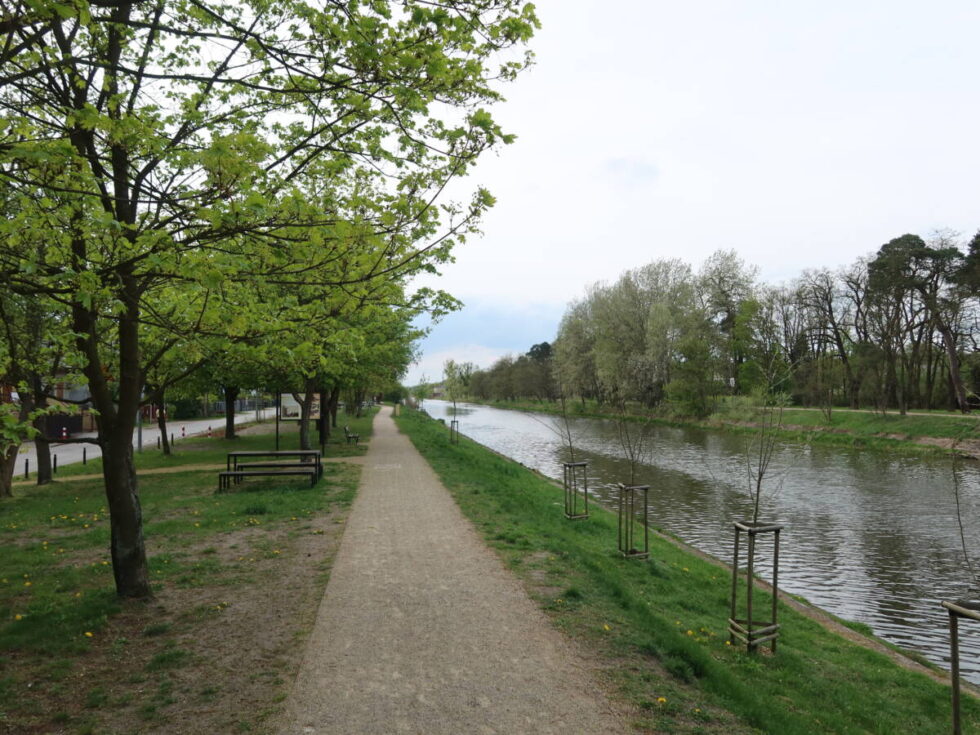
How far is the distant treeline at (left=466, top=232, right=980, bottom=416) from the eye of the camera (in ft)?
123

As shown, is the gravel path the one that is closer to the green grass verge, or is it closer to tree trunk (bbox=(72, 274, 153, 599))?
tree trunk (bbox=(72, 274, 153, 599))

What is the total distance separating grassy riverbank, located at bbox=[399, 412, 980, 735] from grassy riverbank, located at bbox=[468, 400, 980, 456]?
66.8 feet

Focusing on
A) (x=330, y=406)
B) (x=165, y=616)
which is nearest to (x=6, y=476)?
(x=165, y=616)

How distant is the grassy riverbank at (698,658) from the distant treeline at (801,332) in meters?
27.4

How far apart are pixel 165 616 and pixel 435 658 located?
9.67 ft

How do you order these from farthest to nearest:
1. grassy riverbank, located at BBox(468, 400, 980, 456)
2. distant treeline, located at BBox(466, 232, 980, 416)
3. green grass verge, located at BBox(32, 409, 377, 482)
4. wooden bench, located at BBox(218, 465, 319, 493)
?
distant treeline, located at BBox(466, 232, 980, 416) < grassy riverbank, located at BBox(468, 400, 980, 456) < green grass verge, located at BBox(32, 409, 377, 482) < wooden bench, located at BBox(218, 465, 319, 493)

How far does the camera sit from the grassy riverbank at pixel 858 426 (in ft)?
96.4

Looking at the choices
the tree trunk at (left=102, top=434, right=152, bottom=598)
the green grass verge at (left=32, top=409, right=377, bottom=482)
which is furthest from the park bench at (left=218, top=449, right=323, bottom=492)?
the tree trunk at (left=102, top=434, right=152, bottom=598)

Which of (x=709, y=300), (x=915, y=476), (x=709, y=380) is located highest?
(x=709, y=300)

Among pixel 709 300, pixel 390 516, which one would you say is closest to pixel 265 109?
pixel 390 516

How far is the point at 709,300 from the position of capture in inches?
2008

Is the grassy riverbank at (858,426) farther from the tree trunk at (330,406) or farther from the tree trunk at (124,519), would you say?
the tree trunk at (124,519)

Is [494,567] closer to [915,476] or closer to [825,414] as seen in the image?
[915,476]

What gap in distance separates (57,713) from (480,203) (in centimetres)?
472
